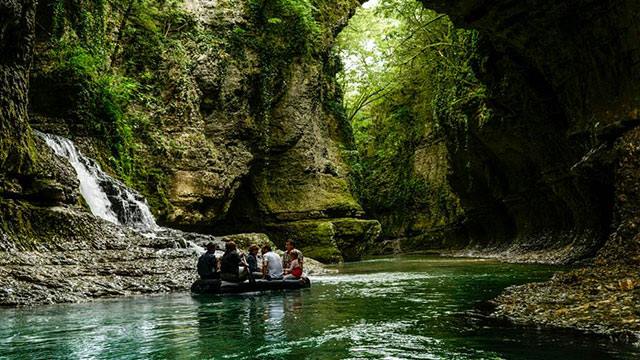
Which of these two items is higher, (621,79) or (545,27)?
(545,27)

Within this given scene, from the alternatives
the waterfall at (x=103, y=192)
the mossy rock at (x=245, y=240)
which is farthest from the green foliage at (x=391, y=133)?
the waterfall at (x=103, y=192)

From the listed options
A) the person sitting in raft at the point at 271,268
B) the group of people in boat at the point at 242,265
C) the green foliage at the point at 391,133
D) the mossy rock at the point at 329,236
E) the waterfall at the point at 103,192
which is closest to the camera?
the group of people in boat at the point at 242,265

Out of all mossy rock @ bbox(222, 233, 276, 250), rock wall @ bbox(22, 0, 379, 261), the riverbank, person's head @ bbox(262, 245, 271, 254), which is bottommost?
the riverbank

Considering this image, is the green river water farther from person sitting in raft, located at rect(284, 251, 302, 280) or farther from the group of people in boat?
person sitting in raft, located at rect(284, 251, 302, 280)

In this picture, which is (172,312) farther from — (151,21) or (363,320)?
(151,21)

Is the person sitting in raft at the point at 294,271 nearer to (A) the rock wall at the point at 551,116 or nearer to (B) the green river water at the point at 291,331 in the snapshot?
(B) the green river water at the point at 291,331

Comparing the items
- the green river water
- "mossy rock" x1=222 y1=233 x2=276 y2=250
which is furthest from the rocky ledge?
"mossy rock" x1=222 y1=233 x2=276 y2=250

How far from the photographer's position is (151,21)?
23062mm

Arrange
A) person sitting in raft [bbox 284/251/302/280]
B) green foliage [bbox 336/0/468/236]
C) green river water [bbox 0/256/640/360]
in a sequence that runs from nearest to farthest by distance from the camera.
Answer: green river water [bbox 0/256/640/360]
person sitting in raft [bbox 284/251/302/280]
green foliage [bbox 336/0/468/236]

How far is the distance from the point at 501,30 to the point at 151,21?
14.7m

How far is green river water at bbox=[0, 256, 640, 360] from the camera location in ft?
18.0

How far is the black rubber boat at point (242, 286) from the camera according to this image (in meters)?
11.5

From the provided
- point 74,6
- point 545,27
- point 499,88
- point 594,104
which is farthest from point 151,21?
point 594,104

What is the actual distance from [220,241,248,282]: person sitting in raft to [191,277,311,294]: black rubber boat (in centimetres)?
25
